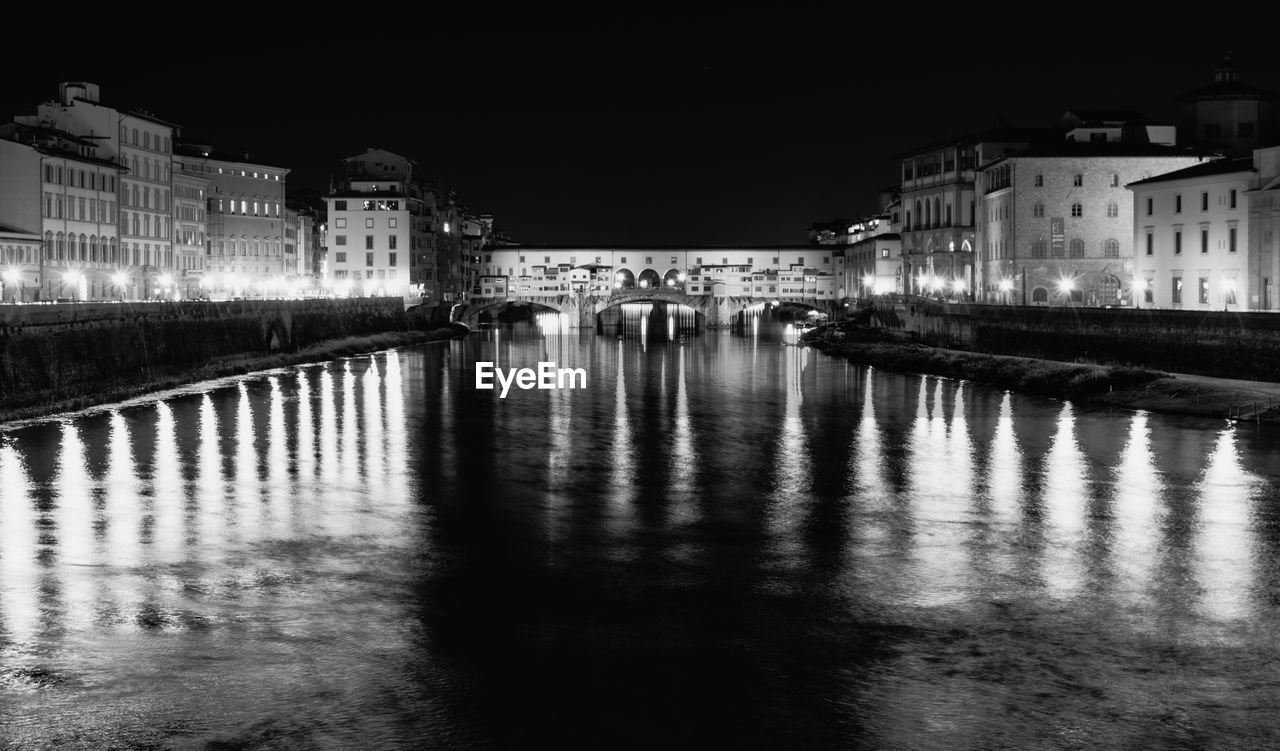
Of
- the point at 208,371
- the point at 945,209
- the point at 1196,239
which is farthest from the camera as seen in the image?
the point at 945,209

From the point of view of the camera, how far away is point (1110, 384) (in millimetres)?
38625

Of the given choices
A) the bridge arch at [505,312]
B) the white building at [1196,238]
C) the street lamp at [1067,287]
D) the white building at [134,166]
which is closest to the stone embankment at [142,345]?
the white building at [134,166]

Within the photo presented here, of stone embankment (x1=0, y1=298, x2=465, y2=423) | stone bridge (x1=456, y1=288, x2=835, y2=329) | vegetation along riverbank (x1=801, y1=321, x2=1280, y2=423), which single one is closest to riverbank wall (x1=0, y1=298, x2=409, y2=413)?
stone embankment (x1=0, y1=298, x2=465, y2=423)

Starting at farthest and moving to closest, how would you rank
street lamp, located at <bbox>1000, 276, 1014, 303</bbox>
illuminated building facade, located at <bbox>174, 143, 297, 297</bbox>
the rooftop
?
illuminated building facade, located at <bbox>174, 143, 297, 297</bbox>
street lamp, located at <bbox>1000, 276, 1014, 303</bbox>
the rooftop

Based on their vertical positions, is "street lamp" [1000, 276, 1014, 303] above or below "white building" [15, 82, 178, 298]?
below

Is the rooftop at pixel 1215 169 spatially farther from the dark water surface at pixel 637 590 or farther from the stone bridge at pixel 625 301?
the stone bridge at pixel 625 301

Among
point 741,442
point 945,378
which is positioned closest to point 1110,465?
point 741,442

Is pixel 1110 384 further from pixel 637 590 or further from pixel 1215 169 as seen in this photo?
pixel 637 590

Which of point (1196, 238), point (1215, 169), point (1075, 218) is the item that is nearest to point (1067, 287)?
point (1075, 218)

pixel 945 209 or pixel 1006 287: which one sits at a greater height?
pixel 945 209

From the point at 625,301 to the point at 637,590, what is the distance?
99.5 metres

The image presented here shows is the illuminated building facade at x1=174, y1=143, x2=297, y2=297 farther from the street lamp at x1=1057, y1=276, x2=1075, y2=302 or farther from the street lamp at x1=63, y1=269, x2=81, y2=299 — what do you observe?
the street lamp at x1=1057, y1=276, x2=1075, y2=302

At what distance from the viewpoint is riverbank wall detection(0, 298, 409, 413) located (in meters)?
37.0

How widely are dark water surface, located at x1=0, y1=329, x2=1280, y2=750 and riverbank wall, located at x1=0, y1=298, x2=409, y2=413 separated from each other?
768 centimetres
